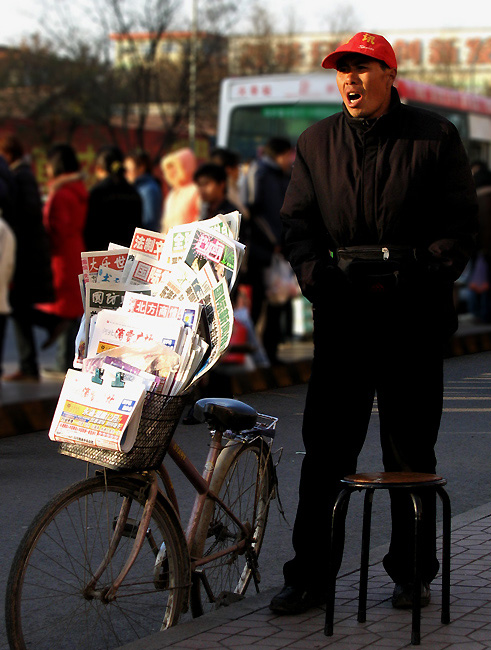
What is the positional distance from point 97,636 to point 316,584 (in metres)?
A: 0.75

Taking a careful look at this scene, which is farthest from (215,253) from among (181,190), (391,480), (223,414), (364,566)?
(181,190)

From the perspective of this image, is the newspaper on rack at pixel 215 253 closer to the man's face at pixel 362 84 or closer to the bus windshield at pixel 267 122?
the man's face at pixel 362 84

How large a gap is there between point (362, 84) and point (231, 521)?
1489 millimetres

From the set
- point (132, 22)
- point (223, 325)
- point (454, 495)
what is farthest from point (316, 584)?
point (132, 22)

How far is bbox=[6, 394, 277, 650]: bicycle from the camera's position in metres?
3.28

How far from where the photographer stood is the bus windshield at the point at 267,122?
52.0ft

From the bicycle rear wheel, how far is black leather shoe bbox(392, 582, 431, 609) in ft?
1.67

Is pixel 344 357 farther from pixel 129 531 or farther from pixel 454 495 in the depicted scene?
pixel 454 495

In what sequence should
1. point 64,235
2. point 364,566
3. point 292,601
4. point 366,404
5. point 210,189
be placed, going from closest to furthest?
point 364,566
point 292,601
point 366,404
point 210,189
point 64,235

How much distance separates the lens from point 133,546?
3414 mm

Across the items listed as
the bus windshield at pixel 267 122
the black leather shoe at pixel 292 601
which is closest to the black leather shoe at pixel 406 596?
the black leather shoe at pixel 292 601

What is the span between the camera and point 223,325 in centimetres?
343

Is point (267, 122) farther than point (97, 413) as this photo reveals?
Yes

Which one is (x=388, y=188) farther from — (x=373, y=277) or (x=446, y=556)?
(x=446, y=556)
